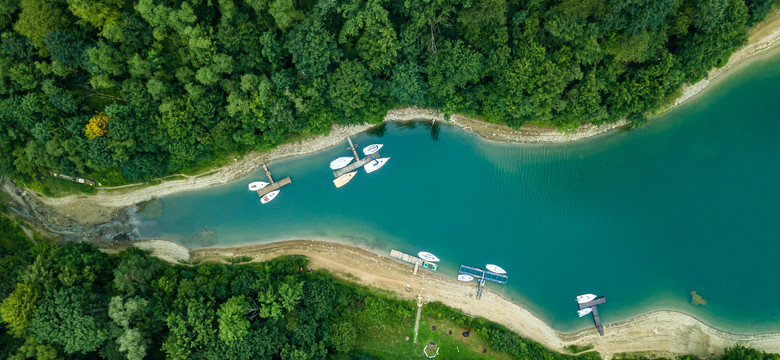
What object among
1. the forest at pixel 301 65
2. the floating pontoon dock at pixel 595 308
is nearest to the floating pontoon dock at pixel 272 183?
the forest at pixel 301 65

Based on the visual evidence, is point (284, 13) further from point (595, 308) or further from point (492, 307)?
point (595, 308)

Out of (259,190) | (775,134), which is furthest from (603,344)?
(259,190)

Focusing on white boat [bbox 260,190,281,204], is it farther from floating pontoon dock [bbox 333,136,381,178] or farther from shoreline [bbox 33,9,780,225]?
floating pontoon dock [bbox 333,136,381,178]

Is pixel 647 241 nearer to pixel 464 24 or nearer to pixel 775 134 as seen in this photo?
pixel 775 134

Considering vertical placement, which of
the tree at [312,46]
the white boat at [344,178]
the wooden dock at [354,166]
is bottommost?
the white boat at [344,178]

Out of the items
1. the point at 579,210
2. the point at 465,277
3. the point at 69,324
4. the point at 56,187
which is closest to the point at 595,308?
the point at 579,210

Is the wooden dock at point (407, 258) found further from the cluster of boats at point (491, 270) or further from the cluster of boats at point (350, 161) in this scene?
the cluster of boats at point (350, 161)

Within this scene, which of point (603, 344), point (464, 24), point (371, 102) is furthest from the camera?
point (603, 344)
